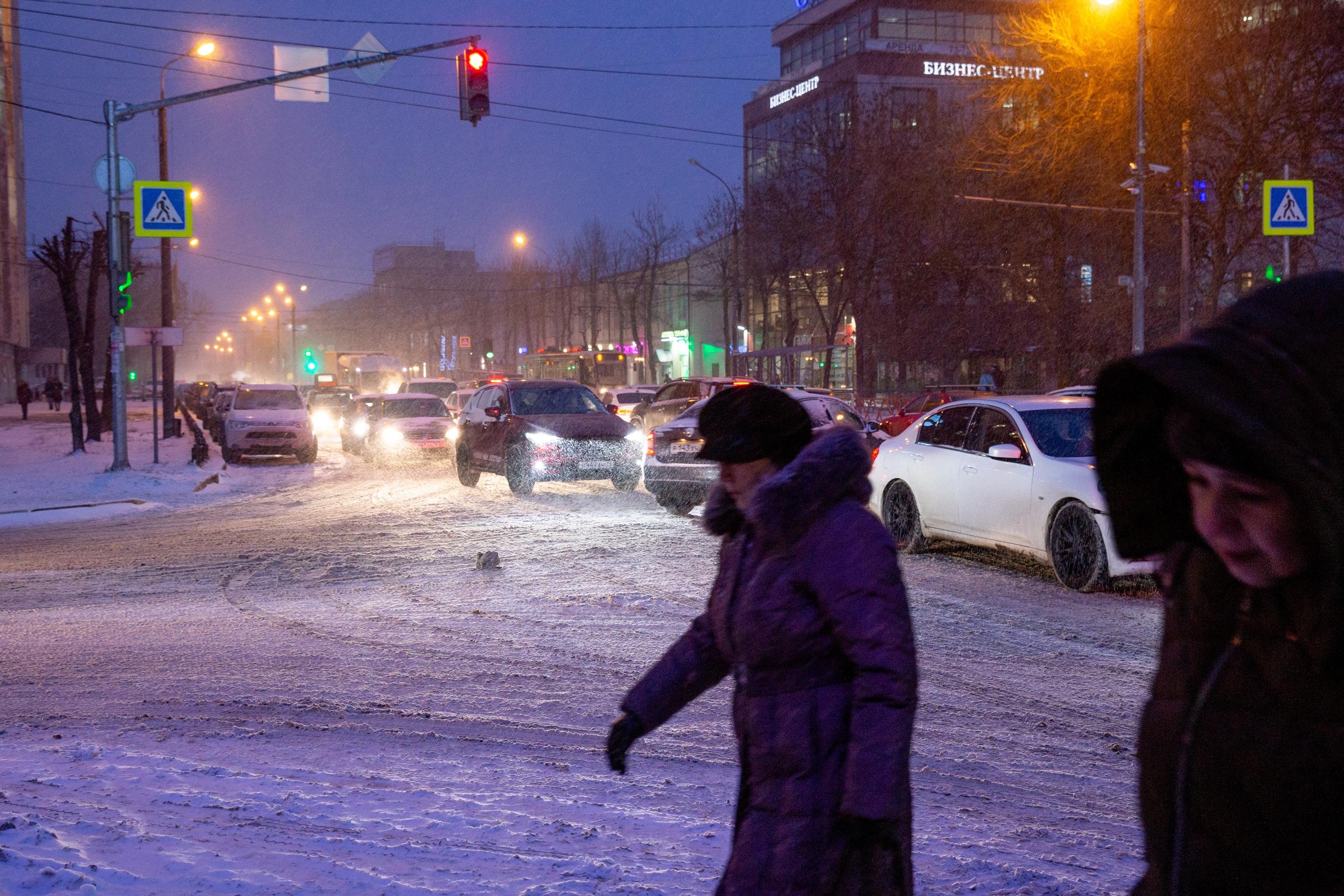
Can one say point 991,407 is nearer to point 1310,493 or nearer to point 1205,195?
point 1310,493

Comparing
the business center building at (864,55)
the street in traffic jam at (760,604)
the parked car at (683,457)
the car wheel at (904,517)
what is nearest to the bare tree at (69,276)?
the street in traffic jam at (760,604)

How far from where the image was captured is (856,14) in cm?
7475

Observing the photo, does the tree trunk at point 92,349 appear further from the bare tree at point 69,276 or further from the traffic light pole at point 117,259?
the traffic light pole at point 117,259

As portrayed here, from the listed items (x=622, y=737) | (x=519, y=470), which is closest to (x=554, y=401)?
(x=519, y=470)

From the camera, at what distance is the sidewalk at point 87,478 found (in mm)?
18203

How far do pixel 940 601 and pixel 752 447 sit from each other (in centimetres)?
722

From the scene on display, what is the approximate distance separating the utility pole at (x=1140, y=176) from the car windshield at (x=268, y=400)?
20065mm

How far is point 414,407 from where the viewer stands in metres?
29.9

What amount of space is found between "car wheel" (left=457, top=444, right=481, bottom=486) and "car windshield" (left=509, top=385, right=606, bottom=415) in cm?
183

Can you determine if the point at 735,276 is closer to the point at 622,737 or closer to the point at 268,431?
the point at 268,431

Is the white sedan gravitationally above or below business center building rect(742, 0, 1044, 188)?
below

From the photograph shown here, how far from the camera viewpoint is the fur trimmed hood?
2646mm

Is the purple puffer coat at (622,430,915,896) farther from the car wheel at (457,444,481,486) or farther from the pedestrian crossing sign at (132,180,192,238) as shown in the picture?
the pedestrian crossing sign at (132,180,192,238)

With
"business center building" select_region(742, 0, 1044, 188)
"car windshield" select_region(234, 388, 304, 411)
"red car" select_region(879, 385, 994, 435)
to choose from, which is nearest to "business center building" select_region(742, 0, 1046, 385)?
"business center building" select_region(742, 0, 1044, 188)
